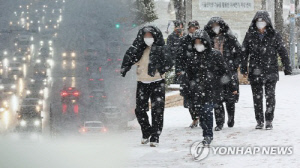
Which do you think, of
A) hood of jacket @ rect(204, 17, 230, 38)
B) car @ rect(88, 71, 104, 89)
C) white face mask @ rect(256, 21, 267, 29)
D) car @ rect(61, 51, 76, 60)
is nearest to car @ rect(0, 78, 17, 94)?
car @ rect(88, 71, 104, 89)

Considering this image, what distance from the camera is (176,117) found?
13781mm

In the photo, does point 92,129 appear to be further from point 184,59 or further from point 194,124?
point 184,59

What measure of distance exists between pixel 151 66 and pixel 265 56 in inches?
86.1

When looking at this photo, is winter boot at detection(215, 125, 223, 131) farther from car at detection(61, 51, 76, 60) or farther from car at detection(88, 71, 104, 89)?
car at detection(61, 51, 76, 60)

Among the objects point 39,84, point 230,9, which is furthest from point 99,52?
point 230,9

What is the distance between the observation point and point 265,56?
9.92 m

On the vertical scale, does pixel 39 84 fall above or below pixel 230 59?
below

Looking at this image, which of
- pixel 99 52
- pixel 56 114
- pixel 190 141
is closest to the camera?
pixel 190 141

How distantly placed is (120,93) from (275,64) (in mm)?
110165

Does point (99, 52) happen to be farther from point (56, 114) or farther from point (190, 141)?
point (190, 141)

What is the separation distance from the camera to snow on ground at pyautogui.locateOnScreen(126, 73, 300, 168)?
7.56m

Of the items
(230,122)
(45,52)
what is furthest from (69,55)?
(230,122)

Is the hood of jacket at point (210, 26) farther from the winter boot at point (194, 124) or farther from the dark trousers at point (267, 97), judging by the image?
the winter boot at point (194, 124)

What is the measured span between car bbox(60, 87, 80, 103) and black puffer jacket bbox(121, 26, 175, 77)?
99853 millimetres
